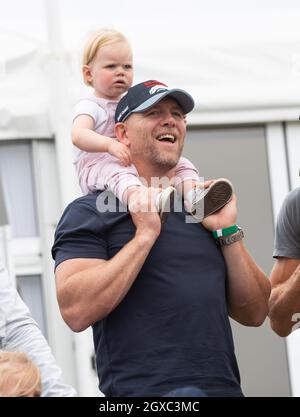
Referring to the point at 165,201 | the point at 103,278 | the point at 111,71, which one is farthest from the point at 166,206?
the point at 111,71

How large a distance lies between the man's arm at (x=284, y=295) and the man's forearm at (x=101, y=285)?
2.21ft

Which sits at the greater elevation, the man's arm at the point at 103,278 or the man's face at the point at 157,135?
the man's face at the point at 157,135

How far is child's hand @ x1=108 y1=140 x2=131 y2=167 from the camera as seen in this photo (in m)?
3.34

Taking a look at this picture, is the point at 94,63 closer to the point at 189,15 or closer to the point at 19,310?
the point at 19,310

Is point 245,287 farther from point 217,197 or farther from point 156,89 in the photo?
point 156,89

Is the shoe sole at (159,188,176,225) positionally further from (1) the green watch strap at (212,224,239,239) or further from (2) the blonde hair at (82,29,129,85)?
(2) the blonde hair at (82,29,129,85)

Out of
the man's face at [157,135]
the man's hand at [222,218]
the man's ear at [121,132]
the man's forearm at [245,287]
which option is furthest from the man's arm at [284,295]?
the man's ear at [121,132]

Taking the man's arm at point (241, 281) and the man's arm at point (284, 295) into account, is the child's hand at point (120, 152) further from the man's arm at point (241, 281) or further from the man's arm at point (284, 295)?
the man's arm at point (284, 295)

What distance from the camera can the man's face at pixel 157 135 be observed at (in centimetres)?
334

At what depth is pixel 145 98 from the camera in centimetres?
338

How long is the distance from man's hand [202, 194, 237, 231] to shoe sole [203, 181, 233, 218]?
0.05ft

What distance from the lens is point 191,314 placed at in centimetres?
310

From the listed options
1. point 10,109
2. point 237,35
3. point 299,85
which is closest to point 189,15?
point 237,35

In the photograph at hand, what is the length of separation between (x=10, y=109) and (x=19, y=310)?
1.74 meters
